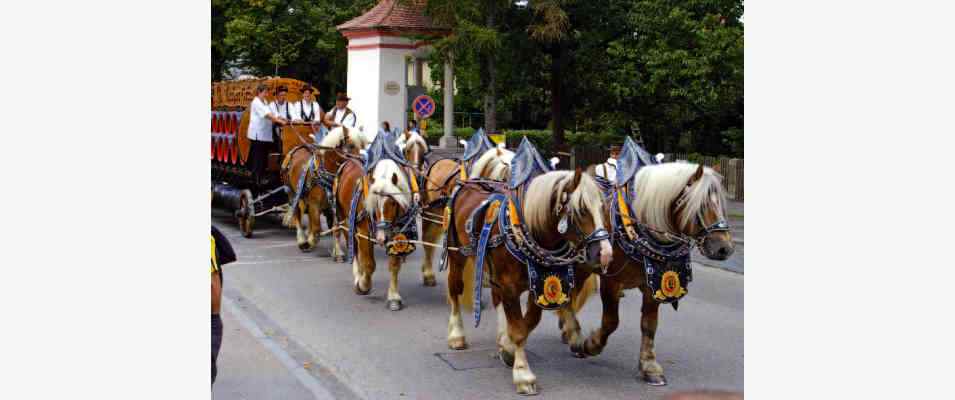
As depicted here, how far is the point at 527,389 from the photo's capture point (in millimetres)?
7199

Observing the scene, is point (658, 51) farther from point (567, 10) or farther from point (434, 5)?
point (434, 5)

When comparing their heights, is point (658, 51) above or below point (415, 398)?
above

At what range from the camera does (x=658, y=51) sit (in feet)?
74.8

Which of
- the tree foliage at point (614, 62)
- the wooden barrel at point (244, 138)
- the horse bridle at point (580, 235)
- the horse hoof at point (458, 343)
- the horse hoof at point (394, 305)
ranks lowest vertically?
the horse hoof at point (458, 343)

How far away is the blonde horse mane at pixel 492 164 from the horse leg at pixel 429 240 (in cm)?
134

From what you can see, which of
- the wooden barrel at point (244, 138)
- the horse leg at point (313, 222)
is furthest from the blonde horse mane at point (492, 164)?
the wooden barrel at point (244, 138)

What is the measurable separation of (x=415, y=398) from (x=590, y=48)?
20070 millimetres

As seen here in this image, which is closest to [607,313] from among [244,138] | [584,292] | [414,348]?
[584,292]

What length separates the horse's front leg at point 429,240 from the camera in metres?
11.0

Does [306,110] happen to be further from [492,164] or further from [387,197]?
[492,164]

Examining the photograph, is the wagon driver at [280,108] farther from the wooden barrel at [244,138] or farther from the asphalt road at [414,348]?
the asphalt road at [414,348]

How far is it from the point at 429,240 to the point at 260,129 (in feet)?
16.9

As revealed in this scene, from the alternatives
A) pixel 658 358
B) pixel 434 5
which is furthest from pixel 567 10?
pixel 658 358

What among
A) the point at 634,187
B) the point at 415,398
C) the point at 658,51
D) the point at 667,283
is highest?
the point at 658,51
